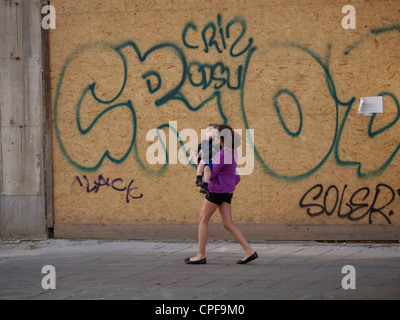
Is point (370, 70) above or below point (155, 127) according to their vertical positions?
above

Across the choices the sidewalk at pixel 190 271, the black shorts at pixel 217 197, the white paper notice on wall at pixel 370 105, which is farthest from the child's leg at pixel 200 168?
the white paper notice on wall at pixel 370 105

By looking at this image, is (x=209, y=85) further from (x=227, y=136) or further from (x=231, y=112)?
(x=227, y=136)

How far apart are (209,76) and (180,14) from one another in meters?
0.99

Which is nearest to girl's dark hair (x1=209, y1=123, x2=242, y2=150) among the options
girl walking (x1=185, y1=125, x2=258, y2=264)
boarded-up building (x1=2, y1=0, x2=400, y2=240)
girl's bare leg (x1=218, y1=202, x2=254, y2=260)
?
girl walking (x1=185, y1=125, x2=258, y2=264)

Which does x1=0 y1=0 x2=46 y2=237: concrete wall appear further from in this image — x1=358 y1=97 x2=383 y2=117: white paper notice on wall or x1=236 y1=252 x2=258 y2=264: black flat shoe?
x1=358 y1=97 x2=383 y2=117: white paper notice on wall

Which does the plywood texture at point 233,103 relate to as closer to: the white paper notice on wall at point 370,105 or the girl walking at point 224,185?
the white paper notice on wall at point 370,105

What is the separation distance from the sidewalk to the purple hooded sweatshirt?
956 mm

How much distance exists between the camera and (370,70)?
31.3 ft

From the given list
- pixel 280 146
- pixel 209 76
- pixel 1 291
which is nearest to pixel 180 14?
pixel 209 76

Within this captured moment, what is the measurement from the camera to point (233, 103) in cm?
990

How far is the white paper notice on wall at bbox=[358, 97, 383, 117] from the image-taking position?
954cm

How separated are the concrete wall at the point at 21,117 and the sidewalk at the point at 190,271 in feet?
1.30

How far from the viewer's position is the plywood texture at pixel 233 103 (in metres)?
9.57
